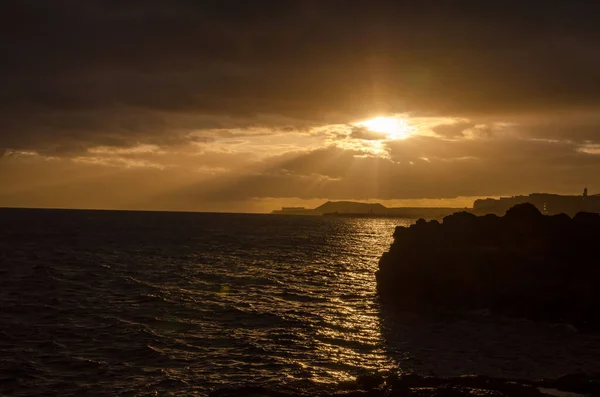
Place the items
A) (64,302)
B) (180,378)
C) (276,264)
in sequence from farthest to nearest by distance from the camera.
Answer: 1. (276,264)
2. (64,302)
3. (180,378)

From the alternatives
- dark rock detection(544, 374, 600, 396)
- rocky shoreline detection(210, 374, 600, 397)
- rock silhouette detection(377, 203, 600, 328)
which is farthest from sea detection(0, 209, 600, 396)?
rock silhouette detection(377, 203, 600, 328)

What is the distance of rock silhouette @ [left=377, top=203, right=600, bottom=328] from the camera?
1622 inches

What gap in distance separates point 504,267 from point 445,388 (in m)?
26.4

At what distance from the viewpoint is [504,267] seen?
154 feet

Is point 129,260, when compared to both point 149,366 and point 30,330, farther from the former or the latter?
point 149,366

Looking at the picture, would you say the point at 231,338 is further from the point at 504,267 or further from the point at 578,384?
the point at 504,267

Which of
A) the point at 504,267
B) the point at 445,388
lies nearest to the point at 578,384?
the point at 445,388

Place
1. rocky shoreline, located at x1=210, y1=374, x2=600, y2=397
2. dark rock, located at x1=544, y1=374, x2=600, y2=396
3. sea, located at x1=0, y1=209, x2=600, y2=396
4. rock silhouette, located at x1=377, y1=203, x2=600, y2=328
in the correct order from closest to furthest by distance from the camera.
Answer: rocky shoreline, located at x1=210, y1=374, x2=600, y2=397 → dark rock, located at x1=544, y1=374, x2=600, y2=396 → sea, located at x1=0, y1=209, x2=600, y2=396 → rock silhouette, located at x1=377, y1=203, x2=600, y2=328

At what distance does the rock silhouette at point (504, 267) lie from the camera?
41188 mm

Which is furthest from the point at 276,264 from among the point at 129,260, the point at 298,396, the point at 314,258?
the point at 298,396

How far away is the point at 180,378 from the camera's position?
26469 mm

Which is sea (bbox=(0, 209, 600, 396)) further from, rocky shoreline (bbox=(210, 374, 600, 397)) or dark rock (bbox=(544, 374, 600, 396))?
dark rock (bbox=(544, 374, 600, 396))

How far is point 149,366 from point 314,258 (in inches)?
2552

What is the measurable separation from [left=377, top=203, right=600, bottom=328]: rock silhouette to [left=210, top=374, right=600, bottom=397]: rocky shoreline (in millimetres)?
15798
